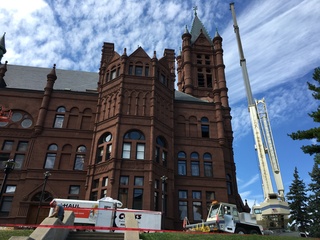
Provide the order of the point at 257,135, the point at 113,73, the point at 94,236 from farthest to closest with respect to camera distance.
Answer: the point at 113,73 → the point at 257,135 → the point at 94,236

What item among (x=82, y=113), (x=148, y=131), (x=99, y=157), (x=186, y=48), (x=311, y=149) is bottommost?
(x=311, y=149)

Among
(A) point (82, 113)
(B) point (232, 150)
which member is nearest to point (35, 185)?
(A) point (82, 113)

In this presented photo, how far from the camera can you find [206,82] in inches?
1937

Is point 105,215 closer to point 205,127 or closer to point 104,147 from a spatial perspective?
point 104,147

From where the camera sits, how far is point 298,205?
33.5 meters

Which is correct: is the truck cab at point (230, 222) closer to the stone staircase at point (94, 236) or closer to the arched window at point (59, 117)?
the stone staircase at point (94, 236)

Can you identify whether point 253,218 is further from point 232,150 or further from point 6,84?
point 6,84

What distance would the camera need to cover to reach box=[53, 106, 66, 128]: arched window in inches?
1362

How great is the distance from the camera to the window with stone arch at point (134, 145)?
99.8ft

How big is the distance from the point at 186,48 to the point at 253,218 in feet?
117

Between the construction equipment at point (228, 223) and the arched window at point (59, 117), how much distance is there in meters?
20.9

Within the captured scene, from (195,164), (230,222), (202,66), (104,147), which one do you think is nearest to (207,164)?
(195,164)

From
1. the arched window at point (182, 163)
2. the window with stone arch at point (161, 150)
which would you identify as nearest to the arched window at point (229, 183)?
the arched window at point (182, 163)

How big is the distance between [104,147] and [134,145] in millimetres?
3474
